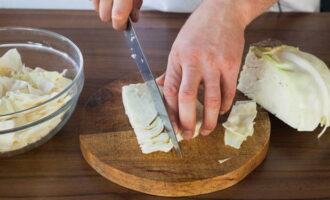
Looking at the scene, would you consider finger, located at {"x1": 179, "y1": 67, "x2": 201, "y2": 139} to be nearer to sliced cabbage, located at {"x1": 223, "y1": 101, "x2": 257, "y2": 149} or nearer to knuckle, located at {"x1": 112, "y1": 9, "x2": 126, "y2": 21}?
sliced cabbage, located at {"x1": 223, "y1": 101, "x2": 257, "y2": 149}

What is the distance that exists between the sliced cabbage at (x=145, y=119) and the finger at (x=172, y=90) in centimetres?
5

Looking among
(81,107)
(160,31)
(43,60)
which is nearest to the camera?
(81,107)

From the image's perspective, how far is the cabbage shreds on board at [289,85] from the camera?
122cm

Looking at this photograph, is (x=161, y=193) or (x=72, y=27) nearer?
(x=161, y=193)

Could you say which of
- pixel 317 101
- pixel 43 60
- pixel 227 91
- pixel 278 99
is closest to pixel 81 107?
pixel 43 60

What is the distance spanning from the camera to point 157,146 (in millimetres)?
1150

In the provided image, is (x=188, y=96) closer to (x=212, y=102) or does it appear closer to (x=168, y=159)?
(x=212, y=102)

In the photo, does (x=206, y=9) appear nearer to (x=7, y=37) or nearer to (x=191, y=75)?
(x=191, y=75)

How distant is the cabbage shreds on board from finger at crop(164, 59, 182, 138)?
1.00ft

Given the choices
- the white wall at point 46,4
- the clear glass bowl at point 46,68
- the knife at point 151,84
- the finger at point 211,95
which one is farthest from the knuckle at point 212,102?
the white wall at point 46,4

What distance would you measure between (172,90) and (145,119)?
16 cm

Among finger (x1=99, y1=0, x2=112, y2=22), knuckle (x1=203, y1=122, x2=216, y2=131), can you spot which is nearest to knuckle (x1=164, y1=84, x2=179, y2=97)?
knuckle (x1=203, y1=122, x2=216, y2=131)

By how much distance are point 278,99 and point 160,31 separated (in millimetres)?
616

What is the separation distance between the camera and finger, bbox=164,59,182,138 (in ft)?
3.60
